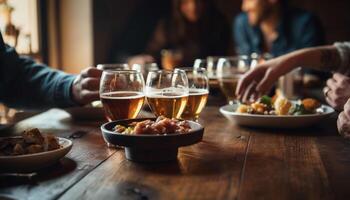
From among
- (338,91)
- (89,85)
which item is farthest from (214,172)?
(338,91)

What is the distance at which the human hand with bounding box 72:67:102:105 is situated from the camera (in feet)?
4.37

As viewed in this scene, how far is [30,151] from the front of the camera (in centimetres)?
85

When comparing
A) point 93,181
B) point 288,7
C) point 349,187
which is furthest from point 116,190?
point 288,7

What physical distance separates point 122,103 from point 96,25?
9.50ft

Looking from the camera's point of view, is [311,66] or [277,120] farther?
[311,66]

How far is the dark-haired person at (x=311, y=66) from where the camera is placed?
4.62ft

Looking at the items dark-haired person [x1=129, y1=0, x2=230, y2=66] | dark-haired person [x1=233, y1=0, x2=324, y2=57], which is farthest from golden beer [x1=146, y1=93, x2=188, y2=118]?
dark-haired person [x1=129, y1=0, x2=230, y2=66]

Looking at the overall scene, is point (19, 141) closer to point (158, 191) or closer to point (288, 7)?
point (158, 191)

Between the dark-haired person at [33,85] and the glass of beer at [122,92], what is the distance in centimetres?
29

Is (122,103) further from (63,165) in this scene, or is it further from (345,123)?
(345,123)

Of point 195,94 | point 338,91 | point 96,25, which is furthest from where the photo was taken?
point 96,25

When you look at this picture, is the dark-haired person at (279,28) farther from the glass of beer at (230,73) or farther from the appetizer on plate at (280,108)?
the appetizer on plate at (280,108)

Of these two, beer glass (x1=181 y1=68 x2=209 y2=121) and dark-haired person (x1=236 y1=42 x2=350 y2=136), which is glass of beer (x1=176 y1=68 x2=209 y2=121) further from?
dark-haired person (x1=236 y1=42 x2=350 y2=136)

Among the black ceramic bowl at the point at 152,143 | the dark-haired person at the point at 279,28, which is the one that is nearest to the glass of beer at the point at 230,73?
the black ceramic bowl at the point at 152,143
